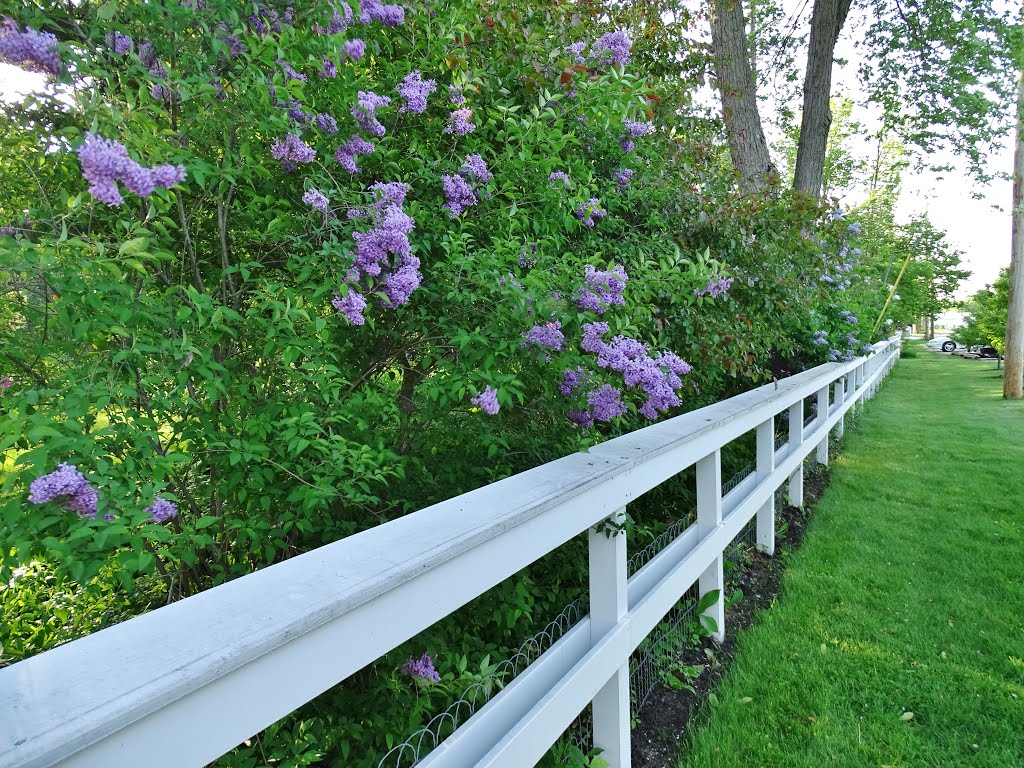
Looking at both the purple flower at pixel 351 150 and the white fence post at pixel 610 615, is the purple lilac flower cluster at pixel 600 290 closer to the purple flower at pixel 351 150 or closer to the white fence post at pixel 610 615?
the white fence post at pixel 610 615

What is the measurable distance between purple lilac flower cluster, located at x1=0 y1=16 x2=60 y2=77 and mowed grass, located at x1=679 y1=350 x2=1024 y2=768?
275 centimetres

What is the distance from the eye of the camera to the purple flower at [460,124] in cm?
227

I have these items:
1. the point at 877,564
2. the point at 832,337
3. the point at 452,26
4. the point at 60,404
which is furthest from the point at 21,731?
the point at 832,337

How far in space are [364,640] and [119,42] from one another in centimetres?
155

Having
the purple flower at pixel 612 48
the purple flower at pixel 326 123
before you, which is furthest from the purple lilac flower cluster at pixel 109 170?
the purple flower at pixel 612 48

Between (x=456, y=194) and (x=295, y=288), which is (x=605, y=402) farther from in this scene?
(x=295, y=288)

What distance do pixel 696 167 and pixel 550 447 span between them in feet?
7.90

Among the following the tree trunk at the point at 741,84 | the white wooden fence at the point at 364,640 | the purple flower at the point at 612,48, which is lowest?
the white wooden fence at the point at 364,640

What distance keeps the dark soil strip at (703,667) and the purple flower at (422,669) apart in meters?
0.89

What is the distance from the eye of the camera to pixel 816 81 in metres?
7.75

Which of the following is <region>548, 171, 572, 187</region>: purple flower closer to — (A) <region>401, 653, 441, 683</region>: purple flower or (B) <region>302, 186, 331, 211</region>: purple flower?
(B) <region>302, 186, 331, 211</region>: purple flower

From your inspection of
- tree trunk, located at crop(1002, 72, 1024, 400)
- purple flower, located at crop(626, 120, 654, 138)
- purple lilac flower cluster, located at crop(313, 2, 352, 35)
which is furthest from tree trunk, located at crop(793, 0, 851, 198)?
tree trunk, located at crop(1002, 72, 1024, 400)

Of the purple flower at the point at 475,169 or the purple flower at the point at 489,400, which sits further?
the purple flower at the point at 475,169

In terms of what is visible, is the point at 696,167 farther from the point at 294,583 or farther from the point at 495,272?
the point at 294,583
